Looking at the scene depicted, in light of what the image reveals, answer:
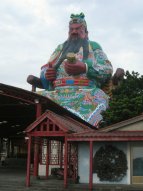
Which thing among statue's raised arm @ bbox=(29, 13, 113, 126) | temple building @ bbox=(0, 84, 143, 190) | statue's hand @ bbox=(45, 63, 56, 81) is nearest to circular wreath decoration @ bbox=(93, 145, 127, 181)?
temple building @ bbox=(0, 84, 143, 190)

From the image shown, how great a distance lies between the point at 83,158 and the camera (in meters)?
18.2

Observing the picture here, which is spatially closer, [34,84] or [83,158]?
[83,158]

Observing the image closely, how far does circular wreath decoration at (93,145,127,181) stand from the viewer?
1725cm

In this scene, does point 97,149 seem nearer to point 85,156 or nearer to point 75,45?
point 85,156

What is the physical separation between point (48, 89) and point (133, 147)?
22.1 meters

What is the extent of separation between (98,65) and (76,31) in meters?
4.55

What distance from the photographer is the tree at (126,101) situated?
2838 centimetres

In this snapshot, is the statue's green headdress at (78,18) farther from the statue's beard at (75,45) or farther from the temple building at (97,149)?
the temple building at (97,149)

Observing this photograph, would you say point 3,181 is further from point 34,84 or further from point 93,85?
point 34,84

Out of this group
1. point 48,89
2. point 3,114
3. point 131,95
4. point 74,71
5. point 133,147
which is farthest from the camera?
point 48,89

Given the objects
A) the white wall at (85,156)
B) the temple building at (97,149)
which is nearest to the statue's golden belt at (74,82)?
the temple building at (97,149)

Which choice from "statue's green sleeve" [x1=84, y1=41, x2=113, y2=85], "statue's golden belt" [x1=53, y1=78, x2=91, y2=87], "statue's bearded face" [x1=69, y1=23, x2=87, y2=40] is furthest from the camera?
"statue's bearded face" [x1=69, y1=23, x2=87, y2=40]

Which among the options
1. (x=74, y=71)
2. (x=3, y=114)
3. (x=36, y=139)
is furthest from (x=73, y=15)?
(x=36, y=139)

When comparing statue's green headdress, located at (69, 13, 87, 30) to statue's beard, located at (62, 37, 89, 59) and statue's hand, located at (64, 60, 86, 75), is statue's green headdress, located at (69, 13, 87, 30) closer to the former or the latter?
statue's beard, located at (62, 37, 89, 59)
